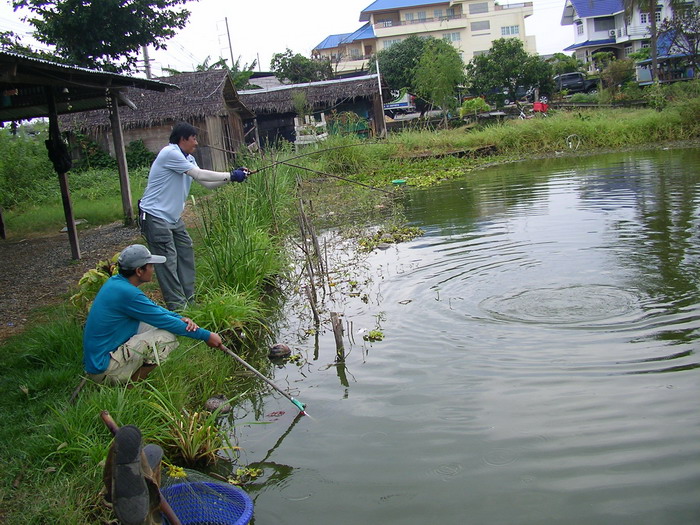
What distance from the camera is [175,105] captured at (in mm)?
21906

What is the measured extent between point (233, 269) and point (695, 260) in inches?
199

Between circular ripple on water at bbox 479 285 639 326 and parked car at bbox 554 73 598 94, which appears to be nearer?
circular ripple on water at bbox 479 285 639 326

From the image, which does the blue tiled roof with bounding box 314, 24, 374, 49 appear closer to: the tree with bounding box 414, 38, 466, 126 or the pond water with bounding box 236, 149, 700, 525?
the tree with bounding box 414, 38, 466, 126

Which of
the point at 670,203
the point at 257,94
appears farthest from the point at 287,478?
the point at 257,94

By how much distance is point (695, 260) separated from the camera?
7438 millimetres

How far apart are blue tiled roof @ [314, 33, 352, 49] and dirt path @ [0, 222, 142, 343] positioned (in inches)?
2072

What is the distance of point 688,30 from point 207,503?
4011cm

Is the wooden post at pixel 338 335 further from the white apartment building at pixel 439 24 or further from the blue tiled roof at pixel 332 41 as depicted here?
the blue tiled roof at pixel 332 41

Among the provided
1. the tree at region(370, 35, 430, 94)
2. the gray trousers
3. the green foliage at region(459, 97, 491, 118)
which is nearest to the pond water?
the gray trousers

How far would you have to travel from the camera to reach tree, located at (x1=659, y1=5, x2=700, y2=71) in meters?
34.8

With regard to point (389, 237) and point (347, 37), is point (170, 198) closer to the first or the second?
point (389, 237)

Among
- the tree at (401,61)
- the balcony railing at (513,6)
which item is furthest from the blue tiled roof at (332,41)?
the tree at (401,61)

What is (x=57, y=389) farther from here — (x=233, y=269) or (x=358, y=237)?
(x=358, y=237)

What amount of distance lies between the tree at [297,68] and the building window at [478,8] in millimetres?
22937
